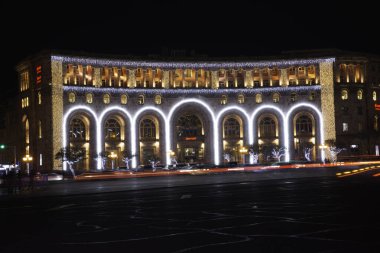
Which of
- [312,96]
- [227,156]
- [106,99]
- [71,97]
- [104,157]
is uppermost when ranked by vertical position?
[71,97]

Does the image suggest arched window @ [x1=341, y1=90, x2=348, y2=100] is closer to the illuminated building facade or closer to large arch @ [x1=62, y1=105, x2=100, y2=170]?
the illuminated building facade

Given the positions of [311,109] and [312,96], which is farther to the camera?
[311,109]

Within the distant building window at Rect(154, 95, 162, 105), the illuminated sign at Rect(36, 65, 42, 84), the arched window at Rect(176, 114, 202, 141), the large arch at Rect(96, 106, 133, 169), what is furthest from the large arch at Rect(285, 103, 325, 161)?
the illuminated sign at Rect(36, 65, 42, 84)

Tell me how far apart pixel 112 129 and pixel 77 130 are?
5.71 meters

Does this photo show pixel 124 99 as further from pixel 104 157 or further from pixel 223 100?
pixel 223 100

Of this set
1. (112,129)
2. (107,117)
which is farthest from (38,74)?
(112,129)

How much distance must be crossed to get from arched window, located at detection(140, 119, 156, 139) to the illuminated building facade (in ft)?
0.51

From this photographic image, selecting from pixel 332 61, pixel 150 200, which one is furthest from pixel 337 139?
pixel 150 200

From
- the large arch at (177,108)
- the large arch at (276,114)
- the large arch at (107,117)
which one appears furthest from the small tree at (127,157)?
the large arch at (276,114)

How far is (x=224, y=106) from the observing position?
316 ft

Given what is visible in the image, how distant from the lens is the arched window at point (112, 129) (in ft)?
300

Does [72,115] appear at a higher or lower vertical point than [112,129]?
higher

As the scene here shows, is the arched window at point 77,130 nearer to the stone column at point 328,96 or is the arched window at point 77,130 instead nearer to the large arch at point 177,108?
the large arch at point 177,108

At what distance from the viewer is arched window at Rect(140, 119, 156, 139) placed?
310ft
